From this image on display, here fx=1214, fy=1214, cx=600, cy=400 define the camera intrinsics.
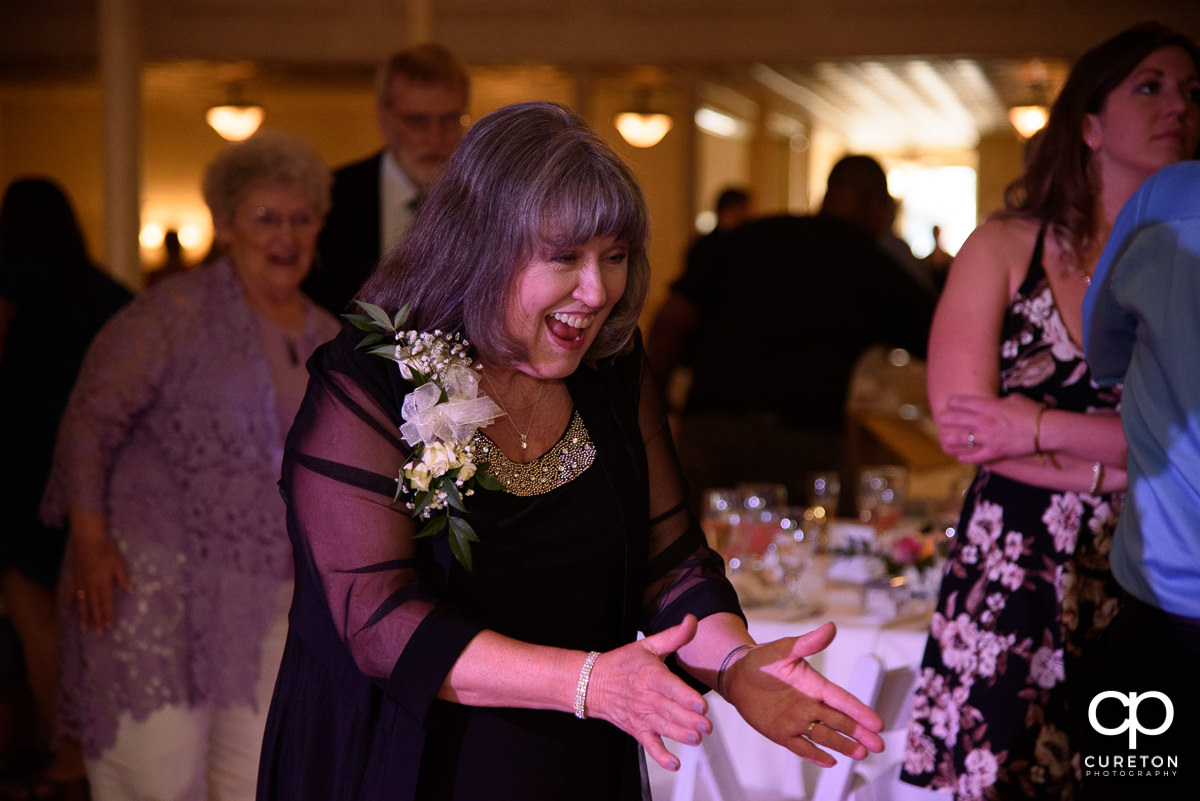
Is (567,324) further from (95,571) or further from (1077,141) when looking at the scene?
(95,571)

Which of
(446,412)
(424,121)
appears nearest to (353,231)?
(424,121)

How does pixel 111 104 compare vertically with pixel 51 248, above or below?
above

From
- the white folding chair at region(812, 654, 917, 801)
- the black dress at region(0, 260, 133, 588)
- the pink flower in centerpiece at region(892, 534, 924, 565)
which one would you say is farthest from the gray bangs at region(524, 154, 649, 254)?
the black dress at region(0, 260, 133, 588)

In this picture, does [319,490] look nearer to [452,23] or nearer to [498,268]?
[498,268]

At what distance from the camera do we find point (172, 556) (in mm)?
2850

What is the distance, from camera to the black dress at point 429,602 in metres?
1.52

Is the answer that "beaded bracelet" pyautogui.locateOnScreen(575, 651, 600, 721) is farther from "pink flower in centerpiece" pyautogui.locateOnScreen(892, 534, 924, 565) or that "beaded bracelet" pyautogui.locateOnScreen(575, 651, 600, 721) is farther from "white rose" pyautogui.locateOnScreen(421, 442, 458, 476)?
"pink flower in centerpiece" pyautogui.locateOnScreen(892, 534, 924, 565)

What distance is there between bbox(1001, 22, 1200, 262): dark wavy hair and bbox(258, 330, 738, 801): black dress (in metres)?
0.97

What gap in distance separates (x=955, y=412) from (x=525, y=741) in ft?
3.20

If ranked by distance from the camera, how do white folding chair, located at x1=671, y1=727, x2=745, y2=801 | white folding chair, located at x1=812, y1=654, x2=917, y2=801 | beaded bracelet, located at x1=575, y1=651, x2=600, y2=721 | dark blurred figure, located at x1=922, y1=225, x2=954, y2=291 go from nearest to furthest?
1. beaded bracelet, located at x1=575, y1=651, x2=600, y2=721
2. white folding chair, located at x1=812, y1=654, x2=917, y2=801
3. white folding chair, located at x1=671, y1=727, x2=745, y2=801
4. dark blurred figure, located at x1=922, y1=225, x2=954, y2=291

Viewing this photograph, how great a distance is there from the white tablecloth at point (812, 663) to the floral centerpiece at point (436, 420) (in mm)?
1324

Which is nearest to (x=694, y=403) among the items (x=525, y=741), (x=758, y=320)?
(x=758, y=320)

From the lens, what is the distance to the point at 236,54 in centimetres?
870

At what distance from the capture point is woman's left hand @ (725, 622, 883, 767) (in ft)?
4.63
